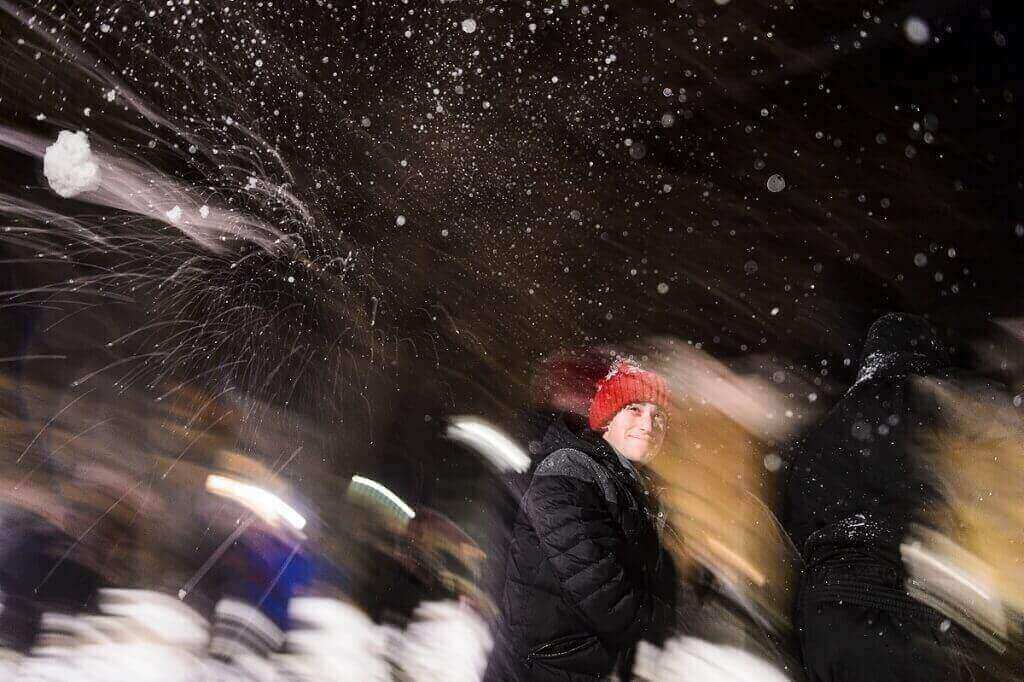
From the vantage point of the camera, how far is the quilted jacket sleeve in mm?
Answer: 1684

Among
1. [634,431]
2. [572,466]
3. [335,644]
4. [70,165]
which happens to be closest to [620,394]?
[634,431]

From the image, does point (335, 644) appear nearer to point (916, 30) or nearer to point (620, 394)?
point (620, 394)

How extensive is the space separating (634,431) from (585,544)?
0.50 meters

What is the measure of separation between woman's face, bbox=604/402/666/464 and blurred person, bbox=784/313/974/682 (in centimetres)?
45

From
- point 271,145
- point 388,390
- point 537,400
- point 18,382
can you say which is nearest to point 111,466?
point 18,382

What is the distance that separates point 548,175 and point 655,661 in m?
2.11

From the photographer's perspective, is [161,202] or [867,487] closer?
[867,487]

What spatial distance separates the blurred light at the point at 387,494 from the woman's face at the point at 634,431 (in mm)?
1157

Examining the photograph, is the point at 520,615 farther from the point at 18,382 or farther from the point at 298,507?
the point at 18,382

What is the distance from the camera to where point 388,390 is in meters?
2.97

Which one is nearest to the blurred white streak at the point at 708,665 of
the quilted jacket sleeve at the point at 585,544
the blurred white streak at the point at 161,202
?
the quilted jacket sleeve at the point at 585,544

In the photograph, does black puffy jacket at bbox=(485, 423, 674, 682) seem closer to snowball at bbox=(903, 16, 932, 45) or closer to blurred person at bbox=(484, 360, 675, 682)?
blurred person at bbox=(484, 360, 675, 682)

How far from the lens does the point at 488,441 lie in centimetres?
280

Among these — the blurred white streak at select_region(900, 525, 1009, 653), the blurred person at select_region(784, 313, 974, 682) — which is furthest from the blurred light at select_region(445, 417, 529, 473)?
the blurred white streak at select_region(900, 525, 1009, 653)
